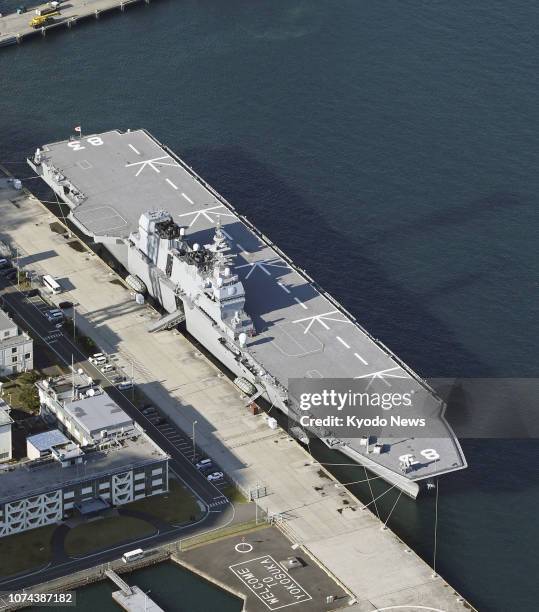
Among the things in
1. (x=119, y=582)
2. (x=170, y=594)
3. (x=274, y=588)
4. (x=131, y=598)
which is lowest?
(x=170, y=594)

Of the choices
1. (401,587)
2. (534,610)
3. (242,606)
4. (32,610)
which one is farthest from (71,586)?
(534,610)

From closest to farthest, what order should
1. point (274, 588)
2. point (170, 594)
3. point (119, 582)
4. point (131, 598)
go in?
point (131, 598) < point (119, 582) < point (170, 594) < point (274, 588)

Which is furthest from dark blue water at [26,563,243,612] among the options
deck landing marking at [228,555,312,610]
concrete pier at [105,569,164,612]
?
deck landing marking at [228,555,312,610]

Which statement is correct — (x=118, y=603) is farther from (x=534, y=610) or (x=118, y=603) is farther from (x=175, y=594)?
(x=534, y=610)

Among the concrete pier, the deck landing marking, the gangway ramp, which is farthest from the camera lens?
the gangway ramp

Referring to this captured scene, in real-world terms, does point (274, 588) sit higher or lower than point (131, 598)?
lower

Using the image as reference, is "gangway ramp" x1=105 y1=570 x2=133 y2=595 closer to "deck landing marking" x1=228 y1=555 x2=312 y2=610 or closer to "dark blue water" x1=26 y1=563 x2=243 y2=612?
"dark blue water" x1=26 y1=563 x2=243 y2=612

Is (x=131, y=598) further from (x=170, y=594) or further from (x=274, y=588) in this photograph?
(x=274, y=588)

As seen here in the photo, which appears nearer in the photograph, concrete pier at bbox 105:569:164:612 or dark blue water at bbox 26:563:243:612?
concrete pier at bbox 105:569:164:612

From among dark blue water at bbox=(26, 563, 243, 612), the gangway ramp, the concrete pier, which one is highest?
the gangway ramp

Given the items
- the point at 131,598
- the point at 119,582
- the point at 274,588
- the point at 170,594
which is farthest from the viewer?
the point at 274,588

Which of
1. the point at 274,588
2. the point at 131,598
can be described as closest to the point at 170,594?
the point at 131,598
